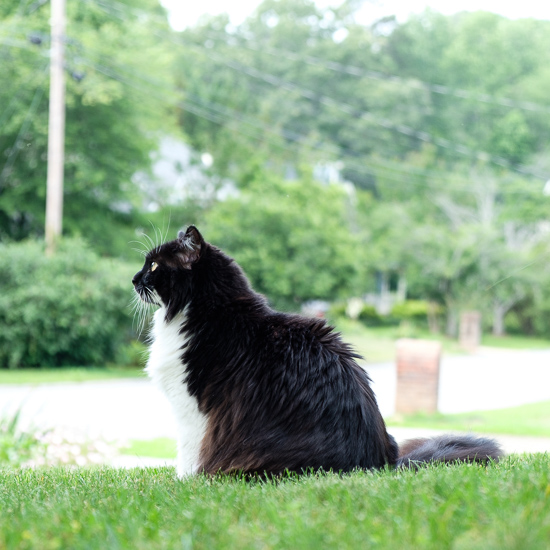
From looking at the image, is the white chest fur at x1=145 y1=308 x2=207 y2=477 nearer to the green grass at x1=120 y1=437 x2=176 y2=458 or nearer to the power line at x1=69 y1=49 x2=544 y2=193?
the green grass at x1=120 y1=437 x2=176 y2=458

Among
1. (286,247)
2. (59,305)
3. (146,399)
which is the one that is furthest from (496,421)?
(286,247)

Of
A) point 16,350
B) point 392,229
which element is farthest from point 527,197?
point 16,350

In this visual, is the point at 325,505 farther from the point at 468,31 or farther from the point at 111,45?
the point at 468,31

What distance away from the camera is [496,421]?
1195cm

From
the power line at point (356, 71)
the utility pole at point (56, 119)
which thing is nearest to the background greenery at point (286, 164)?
the power line at point (356, 71)

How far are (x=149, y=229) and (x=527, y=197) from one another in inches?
1006

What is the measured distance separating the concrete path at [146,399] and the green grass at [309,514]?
419cm

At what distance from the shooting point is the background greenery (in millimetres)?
21203

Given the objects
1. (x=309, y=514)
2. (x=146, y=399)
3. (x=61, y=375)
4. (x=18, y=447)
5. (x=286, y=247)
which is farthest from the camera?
(x=286, y=247)

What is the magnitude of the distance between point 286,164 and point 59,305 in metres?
28.3

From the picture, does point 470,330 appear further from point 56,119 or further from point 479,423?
point 56,119

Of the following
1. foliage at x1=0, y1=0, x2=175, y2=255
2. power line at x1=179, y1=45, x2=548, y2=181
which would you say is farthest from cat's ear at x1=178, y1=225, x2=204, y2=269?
power line at x1=179, y1=45, x2=548, y2=181

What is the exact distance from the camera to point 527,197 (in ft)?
140

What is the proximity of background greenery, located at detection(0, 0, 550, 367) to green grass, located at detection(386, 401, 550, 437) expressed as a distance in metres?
2.67
